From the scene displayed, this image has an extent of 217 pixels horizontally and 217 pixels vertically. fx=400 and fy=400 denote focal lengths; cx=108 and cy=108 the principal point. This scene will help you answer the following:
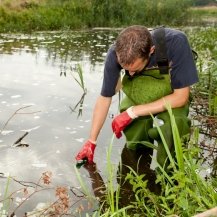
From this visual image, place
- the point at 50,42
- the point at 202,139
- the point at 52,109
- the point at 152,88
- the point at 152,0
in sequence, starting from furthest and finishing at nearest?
the point at 152,0 < the point at 50,42 < the point at 52,109 < the point at 202,139 < the point at 152,88

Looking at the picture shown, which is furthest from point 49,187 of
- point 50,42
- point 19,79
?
point 50,42

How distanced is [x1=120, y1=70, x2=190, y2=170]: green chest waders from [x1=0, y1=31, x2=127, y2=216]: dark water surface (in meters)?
0.41

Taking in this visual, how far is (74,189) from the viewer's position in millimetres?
3273

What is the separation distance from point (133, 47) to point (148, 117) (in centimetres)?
98

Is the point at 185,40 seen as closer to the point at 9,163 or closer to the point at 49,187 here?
the point at 49,187

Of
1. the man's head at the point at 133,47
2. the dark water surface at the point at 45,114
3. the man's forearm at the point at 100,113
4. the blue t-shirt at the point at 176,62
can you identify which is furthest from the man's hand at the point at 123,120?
the man's head at the point at 133,47

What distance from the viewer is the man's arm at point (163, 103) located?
3371 millimetres

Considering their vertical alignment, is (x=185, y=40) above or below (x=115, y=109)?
above

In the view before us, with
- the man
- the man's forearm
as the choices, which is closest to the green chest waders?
the man

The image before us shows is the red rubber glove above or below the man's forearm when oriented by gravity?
below

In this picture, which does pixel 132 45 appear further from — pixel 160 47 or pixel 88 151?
pixel 88 151

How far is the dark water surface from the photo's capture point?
3586 mm

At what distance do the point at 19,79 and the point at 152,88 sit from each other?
12.6 ft

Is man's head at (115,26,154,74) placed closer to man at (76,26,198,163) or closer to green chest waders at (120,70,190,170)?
man at (76,26,198,163)
